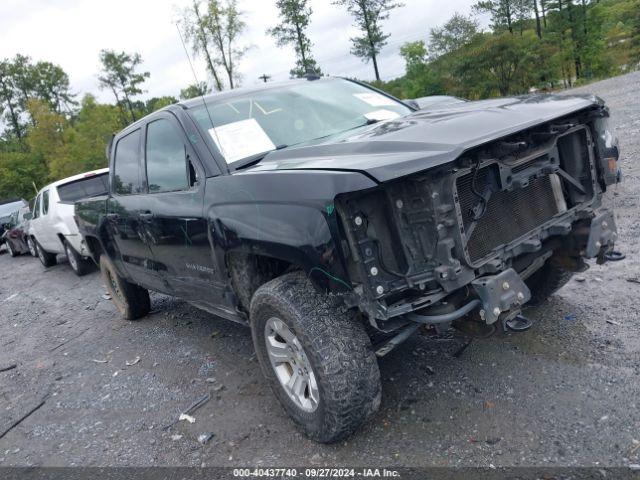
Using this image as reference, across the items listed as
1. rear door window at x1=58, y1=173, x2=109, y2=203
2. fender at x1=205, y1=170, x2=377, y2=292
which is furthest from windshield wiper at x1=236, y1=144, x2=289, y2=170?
rear door window at x1=58, y1=173, x2=109, y2=203

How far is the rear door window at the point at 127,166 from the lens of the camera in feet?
14.8

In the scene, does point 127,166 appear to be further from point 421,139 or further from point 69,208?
point 69,208

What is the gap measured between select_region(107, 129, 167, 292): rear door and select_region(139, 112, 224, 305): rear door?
0.61 feet

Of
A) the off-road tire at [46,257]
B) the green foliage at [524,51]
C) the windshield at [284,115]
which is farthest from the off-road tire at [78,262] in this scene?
the green foliage at [524,51]

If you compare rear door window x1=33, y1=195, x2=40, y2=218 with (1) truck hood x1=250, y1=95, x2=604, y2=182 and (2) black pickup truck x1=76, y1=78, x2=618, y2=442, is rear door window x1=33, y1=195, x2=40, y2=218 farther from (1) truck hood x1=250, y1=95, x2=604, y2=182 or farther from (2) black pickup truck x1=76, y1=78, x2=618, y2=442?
(1) truck hood x1=250, y1=95, x2=604, y2=182

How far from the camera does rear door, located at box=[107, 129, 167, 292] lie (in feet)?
14.6

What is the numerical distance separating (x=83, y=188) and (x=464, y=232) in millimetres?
8280

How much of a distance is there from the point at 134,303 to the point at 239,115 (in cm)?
310

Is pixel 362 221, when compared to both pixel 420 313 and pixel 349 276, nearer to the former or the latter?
pixel 349 276

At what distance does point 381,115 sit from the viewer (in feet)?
13.2

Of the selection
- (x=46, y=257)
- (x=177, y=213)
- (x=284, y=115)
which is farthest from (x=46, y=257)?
(x=284, y=115)

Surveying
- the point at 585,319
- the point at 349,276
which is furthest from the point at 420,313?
the point at 585,319

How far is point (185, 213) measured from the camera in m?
3.60

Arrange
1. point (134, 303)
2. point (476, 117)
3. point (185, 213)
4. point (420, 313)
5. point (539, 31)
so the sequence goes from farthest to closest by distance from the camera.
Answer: point (539, 31)
point (134, 303)
point (185, 213)
point (476, 117)
point (420, 313)
